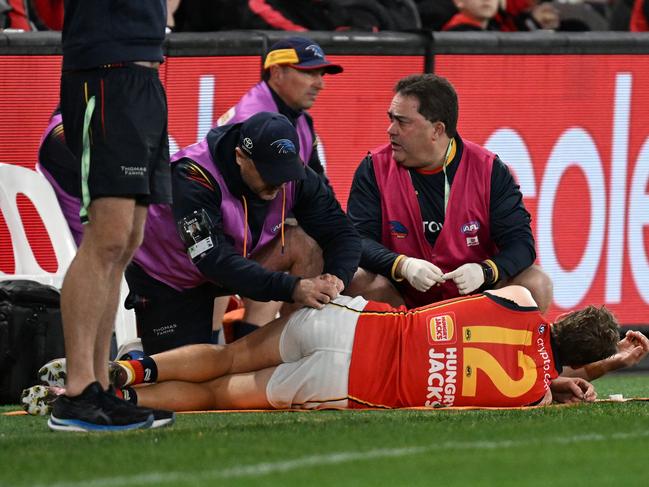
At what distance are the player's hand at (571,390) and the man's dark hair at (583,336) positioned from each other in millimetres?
80

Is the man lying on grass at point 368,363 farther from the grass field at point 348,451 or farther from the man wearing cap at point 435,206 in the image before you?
the man wearing cap at point 435,206

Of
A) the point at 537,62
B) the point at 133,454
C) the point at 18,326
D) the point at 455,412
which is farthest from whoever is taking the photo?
the point at 537,62

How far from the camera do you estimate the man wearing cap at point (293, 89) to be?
26.9ft

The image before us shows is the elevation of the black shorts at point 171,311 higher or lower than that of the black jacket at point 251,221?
lower

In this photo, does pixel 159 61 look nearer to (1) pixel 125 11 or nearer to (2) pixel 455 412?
(1) pixel 125 11

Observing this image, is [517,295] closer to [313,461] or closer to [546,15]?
[313,461]

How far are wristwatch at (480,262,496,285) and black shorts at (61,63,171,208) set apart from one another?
2122 millimetres

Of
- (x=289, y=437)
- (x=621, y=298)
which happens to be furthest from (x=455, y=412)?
(x=621, y=298)

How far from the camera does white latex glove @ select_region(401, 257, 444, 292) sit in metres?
7.10

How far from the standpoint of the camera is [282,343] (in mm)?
6480

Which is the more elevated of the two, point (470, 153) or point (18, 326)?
point (470, 153)

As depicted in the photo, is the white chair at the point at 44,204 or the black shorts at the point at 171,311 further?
the white chair at the point at 44,204

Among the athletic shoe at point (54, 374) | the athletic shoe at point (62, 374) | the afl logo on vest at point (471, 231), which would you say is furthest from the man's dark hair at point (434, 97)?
the athletic shoe at point (54, 374)

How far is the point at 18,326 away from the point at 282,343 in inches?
53.0
